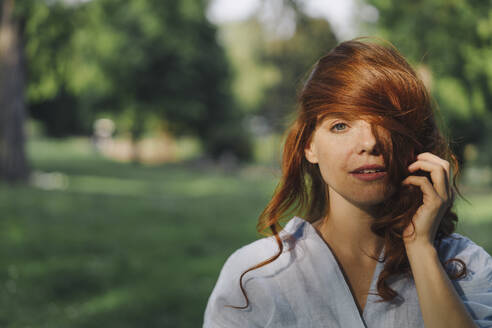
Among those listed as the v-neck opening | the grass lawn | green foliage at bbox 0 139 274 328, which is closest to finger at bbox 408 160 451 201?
the v-neck opening

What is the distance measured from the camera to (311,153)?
89.6 inches

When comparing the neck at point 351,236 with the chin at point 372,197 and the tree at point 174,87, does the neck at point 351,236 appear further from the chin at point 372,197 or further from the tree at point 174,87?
the tree at point 174,87

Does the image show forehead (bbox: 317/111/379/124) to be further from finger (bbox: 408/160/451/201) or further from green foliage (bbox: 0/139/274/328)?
green foliage (bbox: 0/139/274/328)

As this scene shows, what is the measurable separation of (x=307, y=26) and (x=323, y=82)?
6.34 m

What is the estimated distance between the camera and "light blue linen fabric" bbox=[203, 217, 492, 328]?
6.57 ft

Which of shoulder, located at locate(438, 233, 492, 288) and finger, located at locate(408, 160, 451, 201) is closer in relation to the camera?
finger, located at locate(408, 160, 451, 201)

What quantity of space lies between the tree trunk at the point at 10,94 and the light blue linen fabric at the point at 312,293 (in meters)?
16.3

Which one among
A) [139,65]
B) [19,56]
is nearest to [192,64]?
[139,65]

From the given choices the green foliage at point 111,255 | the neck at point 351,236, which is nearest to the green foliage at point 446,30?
the green foliage at point 111,255

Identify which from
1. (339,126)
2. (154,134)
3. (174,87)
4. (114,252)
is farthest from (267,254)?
(154,134)

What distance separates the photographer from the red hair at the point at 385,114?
2.00 m

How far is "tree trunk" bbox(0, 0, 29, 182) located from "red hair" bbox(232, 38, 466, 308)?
16.2 metres

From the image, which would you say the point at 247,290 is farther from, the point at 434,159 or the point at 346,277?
the point at 434,159

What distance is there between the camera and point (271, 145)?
50812 millimetres
